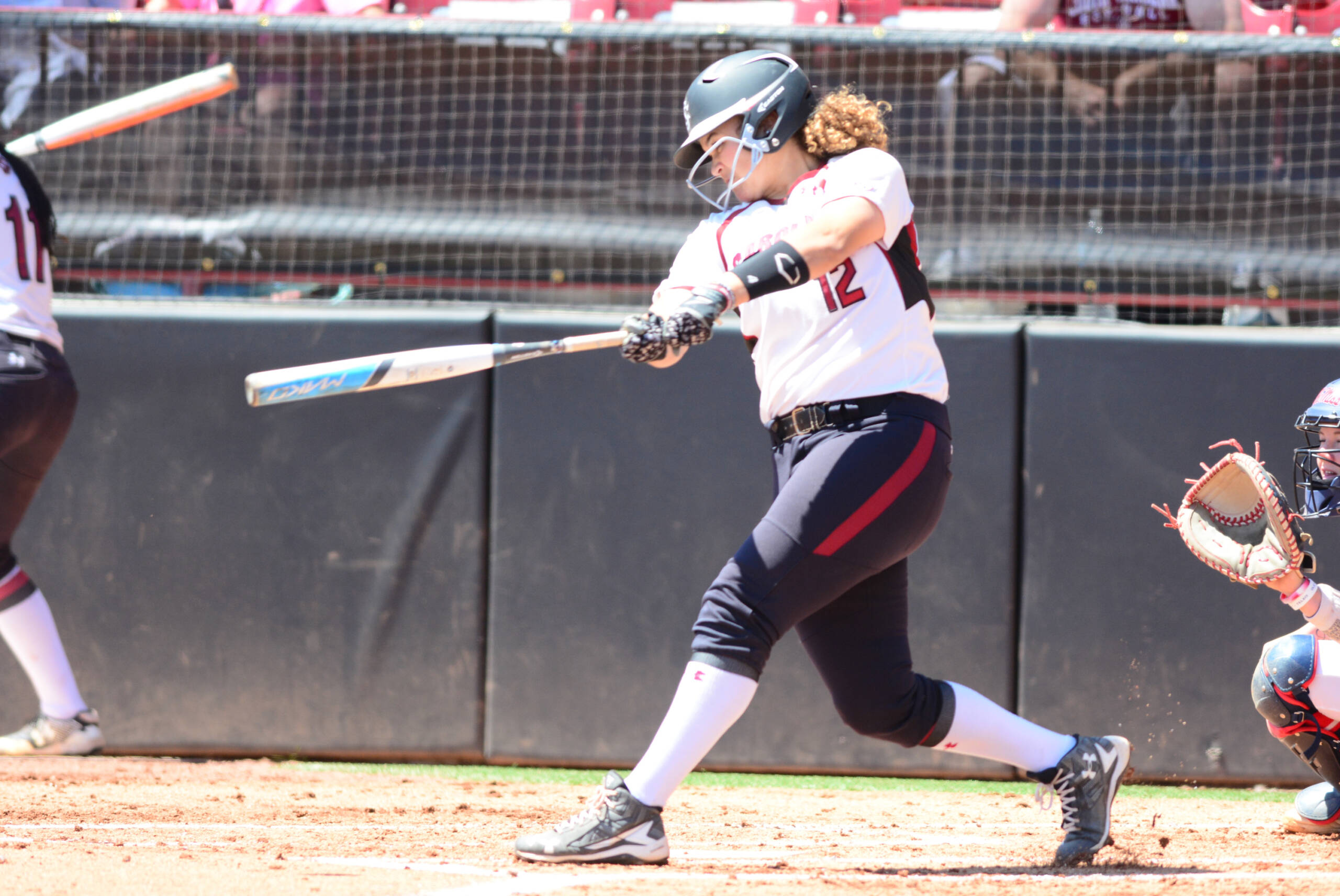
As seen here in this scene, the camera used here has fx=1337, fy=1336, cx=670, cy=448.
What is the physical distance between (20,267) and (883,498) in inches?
106

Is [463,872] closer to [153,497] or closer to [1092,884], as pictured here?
[1092,884]

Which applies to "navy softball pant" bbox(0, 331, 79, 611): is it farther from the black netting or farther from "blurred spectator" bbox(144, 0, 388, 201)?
"blurred spectator" bbox(144, 0, 388, 201)

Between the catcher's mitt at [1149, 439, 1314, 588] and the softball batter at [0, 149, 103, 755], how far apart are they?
3008 millimetres

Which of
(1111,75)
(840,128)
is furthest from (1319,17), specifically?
(840,128)

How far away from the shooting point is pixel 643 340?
7.77 ft

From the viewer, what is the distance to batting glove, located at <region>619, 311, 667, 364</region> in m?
2.36

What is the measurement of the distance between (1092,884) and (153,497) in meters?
3.22

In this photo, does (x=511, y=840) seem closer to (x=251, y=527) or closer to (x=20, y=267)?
(x=251, y=527)

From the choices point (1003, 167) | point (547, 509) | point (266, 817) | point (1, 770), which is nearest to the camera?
point (266, 817)

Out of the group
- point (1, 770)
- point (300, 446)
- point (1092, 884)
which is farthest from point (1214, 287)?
point (1, 770)

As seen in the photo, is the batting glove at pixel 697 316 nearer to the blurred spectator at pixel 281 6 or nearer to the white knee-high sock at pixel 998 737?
the white knee-high sock at pixel 998 737

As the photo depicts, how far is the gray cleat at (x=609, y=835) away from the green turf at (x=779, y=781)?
5.46 ft

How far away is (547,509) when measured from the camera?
14.2 feet

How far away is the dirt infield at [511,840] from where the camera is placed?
2.36m
